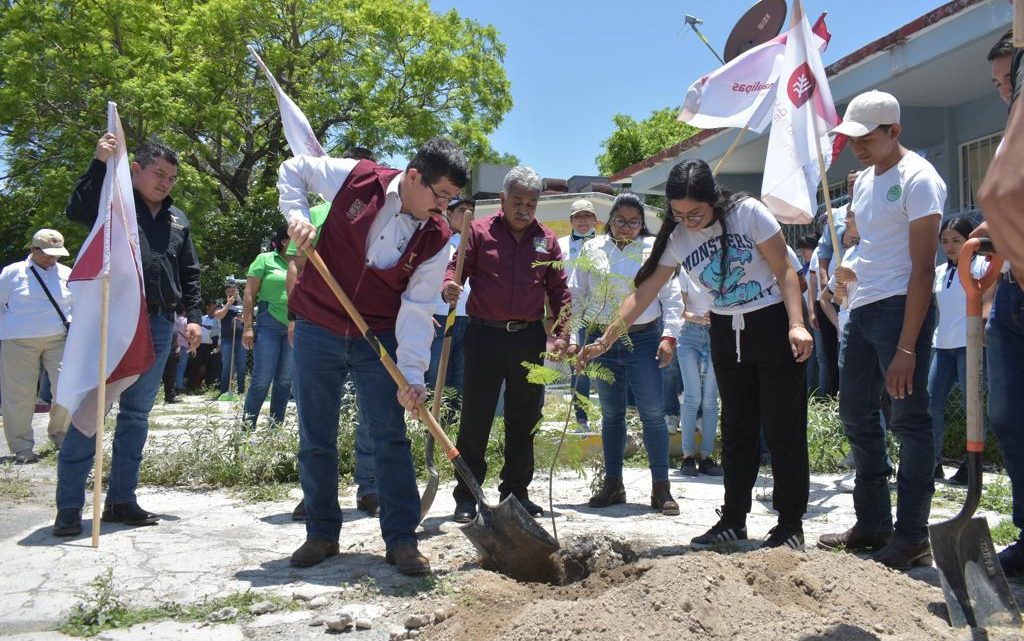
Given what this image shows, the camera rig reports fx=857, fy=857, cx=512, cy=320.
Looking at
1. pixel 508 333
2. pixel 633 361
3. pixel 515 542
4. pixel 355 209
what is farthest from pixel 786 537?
pixel 355 209

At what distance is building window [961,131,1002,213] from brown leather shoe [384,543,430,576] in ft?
29.3

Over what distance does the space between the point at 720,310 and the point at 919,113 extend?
8.40 meters

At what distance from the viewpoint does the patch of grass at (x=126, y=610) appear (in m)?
3.35

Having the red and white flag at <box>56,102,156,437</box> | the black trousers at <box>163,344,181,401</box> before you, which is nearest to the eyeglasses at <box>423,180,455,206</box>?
the red and white flag at <box>56,102,156,437</box>

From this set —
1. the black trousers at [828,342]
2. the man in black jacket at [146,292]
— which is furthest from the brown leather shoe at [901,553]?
the man in black jacket at [146,292]

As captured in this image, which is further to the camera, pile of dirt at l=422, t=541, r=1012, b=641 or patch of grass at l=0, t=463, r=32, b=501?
patch of grass at l=0, t=463, r=32, b=501

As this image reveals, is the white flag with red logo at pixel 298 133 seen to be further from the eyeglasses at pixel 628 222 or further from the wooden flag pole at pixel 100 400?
the eyeglasses at pixel 628 222

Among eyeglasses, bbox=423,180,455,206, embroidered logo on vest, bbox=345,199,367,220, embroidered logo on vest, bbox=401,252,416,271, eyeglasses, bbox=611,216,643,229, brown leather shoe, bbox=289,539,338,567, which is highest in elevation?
eyeglasses, bbox=611,216,643,229

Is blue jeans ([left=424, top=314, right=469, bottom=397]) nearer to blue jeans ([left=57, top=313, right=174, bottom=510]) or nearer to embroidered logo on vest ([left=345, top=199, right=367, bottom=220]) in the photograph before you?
blue jeans ([left=57, top=313, right=174, bottom=510])

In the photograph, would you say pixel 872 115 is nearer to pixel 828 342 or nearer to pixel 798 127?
pixel 798 127

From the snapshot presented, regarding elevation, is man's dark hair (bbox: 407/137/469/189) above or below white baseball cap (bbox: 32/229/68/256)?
below

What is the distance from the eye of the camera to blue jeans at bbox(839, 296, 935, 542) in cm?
402

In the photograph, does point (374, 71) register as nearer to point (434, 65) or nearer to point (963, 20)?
point (434, 65)

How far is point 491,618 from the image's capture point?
326 centimetres
